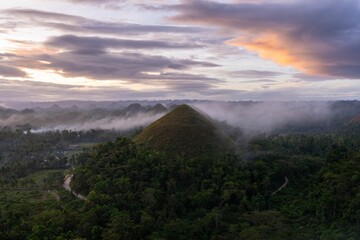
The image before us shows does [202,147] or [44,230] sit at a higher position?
[202,147]

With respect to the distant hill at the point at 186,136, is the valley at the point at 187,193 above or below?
below

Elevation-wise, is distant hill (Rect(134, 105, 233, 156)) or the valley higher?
distant hill (Rect(134, 105, 233, 156))

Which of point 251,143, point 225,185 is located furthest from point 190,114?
point 225,185

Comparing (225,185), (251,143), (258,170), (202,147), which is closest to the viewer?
(225,185)

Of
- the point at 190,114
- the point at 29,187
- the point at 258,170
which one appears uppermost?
the point at 190,114

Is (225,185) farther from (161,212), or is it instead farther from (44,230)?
(44,230)

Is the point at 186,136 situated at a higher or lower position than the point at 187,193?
higher

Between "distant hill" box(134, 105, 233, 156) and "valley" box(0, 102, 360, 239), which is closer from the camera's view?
"valley" box(0, 102, 360, 239)

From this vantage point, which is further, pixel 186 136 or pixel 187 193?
pixel 186 136
